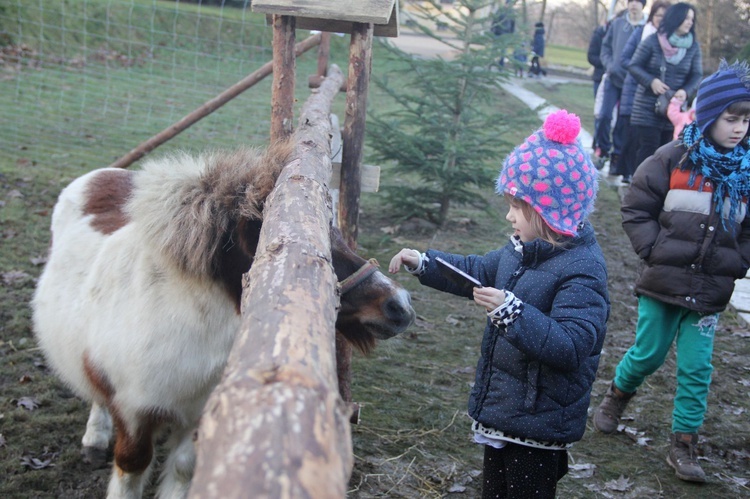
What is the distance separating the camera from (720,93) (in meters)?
3.47

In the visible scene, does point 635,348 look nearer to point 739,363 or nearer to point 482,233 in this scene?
point 739,363

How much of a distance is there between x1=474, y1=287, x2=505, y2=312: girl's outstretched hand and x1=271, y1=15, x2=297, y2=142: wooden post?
6.53ft

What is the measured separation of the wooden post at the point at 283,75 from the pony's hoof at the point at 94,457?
1849 millimetres

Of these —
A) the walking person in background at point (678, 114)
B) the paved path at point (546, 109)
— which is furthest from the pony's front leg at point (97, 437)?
the walking person in background at point (678, 114)

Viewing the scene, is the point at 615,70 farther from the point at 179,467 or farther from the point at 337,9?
the point at 179,467

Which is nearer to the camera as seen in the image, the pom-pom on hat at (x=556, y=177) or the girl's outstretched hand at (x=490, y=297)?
the girl's outstretched hand at (x=490, y=297)

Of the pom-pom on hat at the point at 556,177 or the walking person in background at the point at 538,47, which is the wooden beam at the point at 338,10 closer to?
the pom-pom on hat at the point at 556,177

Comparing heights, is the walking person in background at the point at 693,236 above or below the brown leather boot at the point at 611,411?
above

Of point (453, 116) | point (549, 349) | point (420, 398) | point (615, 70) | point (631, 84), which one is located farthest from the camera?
point (615, 70)

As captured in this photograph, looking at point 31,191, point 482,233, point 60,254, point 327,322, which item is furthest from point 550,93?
point 327,322

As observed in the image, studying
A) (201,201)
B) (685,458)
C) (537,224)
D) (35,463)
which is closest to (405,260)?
(537,224)

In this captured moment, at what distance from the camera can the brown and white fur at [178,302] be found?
108 inches

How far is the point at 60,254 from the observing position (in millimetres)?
3613

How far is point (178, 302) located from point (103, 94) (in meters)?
10.9
